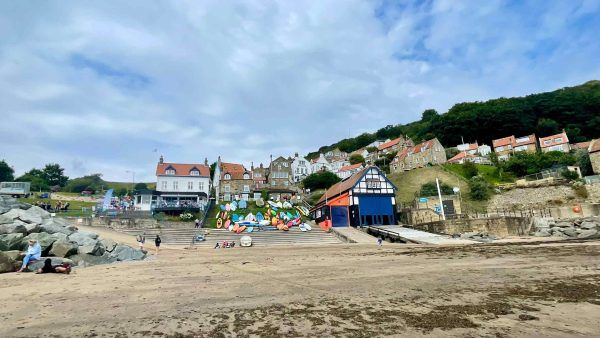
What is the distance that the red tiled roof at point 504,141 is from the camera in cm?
8101

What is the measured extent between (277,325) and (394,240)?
29011mm

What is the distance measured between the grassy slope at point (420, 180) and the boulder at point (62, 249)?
43663mm

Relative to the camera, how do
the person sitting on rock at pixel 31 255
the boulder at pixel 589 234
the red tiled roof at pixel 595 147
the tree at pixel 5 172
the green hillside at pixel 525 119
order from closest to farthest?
the person sitting on rock at pixel 31 255
the boulder at pixel 589 234
the red tiled roof at pixel 595 147
the green hillside at pixel 525 119
the tree at pixel 5 172

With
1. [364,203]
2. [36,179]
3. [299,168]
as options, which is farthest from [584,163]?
[36,179]

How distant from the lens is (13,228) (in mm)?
15750

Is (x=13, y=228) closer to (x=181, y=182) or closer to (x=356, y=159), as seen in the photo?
(x=181, y=182)

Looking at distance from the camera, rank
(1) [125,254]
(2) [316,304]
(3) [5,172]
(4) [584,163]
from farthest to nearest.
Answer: (3) [5,172]
(4) [584,163]
(1) [125,254]
(2) [316,304]

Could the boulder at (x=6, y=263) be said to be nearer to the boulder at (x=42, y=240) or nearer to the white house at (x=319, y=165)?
the boulder at (x=42, y=240)

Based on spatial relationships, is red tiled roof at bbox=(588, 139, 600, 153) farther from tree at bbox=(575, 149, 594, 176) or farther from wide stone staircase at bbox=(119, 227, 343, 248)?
wide stone staircase at bbox=(119, 227, 343, 248)

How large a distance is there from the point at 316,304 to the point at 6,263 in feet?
45.7

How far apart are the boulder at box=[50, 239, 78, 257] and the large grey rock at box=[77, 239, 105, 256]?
2.38 feet

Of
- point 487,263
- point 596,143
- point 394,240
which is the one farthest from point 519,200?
point 487,263

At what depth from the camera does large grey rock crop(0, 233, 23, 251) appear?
48.6 feet

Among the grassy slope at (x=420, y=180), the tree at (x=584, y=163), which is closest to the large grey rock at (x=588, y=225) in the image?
the grassy slope at (x=420, y=180)
